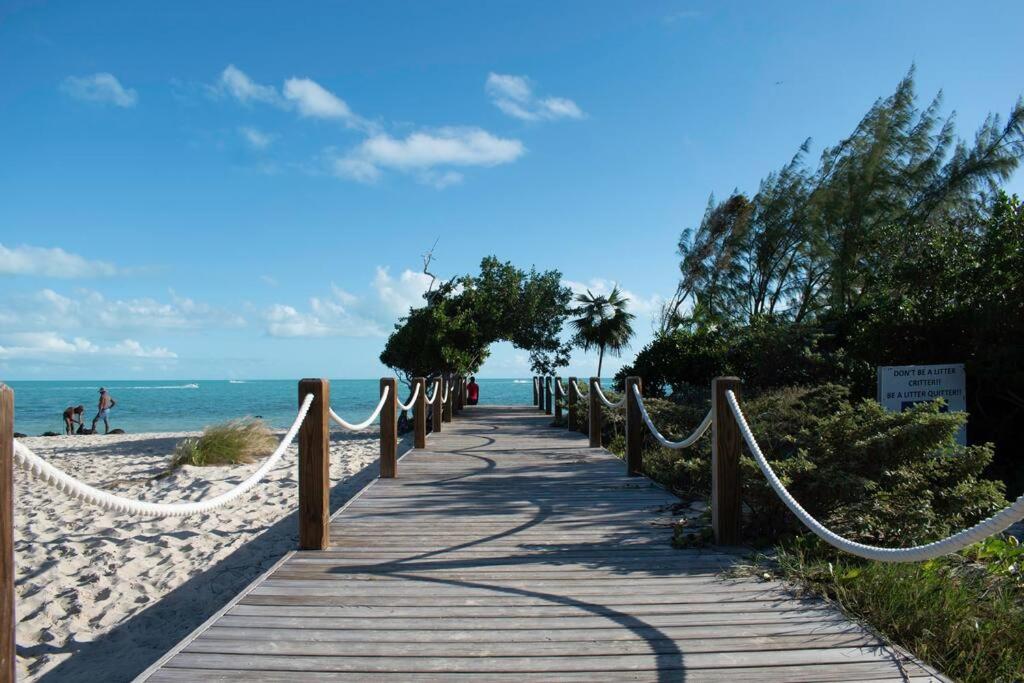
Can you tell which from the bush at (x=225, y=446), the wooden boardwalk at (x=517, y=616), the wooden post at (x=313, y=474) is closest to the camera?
the wooden boardwalk at (x=517, y=616)

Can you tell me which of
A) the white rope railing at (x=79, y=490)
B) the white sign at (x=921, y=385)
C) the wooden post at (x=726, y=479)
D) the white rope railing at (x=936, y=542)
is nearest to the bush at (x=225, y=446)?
the white rope railing at (x=79, y=490)

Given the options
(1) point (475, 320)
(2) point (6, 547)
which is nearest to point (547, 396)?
(1) point (475, 320)

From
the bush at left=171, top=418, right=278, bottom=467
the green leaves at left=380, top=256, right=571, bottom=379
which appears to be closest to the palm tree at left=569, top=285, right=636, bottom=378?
the green leaves at left=380, top=256, right=571, bottom=379

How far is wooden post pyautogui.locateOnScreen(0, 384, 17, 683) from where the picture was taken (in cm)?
206

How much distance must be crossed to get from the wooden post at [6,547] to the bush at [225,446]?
10571 millimetres

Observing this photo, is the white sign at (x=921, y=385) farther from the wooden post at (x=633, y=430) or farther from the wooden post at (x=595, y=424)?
the wooden post at (x=595, y=424)

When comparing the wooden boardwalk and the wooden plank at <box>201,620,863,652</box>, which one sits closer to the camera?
the wooden boardwalk

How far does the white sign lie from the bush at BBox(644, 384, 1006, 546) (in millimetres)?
3119

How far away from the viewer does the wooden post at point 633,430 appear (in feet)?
25.7

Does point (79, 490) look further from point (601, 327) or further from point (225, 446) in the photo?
point (601, 327)

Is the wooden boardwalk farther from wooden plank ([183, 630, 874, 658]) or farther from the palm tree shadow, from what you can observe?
the palm tree shadow

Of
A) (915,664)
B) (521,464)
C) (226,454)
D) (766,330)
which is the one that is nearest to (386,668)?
(915,664)

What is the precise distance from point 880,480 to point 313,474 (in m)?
3.91

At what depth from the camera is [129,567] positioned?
6.22 m
